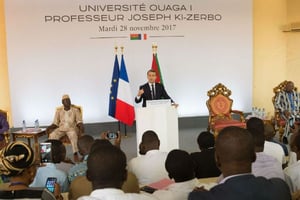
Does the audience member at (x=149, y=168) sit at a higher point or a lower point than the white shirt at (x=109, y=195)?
lower

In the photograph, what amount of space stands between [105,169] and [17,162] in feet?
2.11

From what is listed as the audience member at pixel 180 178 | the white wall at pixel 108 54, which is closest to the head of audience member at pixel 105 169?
the audience member at pixel 180 178

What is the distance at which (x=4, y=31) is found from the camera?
7996 millimetres

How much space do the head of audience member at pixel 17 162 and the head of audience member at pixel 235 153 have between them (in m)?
1.11

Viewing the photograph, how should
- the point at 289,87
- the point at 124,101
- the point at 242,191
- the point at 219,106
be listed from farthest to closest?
the point at 124,101 → the point at 219,106 → the point at 289,87 → the point at 242,191

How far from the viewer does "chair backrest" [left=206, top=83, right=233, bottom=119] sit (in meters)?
7.52

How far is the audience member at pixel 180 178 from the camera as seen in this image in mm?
2359

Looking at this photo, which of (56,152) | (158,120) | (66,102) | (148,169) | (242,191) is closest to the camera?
(242,191)

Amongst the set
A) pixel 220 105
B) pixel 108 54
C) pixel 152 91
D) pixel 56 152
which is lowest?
pixel 56 152

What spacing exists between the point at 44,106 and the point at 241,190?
278 inches

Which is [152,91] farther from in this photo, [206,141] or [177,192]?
[177,192]

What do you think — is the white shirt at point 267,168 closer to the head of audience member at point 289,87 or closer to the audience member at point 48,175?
the audience member at point 48,175

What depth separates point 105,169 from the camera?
181cm

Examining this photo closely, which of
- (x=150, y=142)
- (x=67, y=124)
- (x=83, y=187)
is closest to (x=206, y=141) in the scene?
(x=150, y=142)
